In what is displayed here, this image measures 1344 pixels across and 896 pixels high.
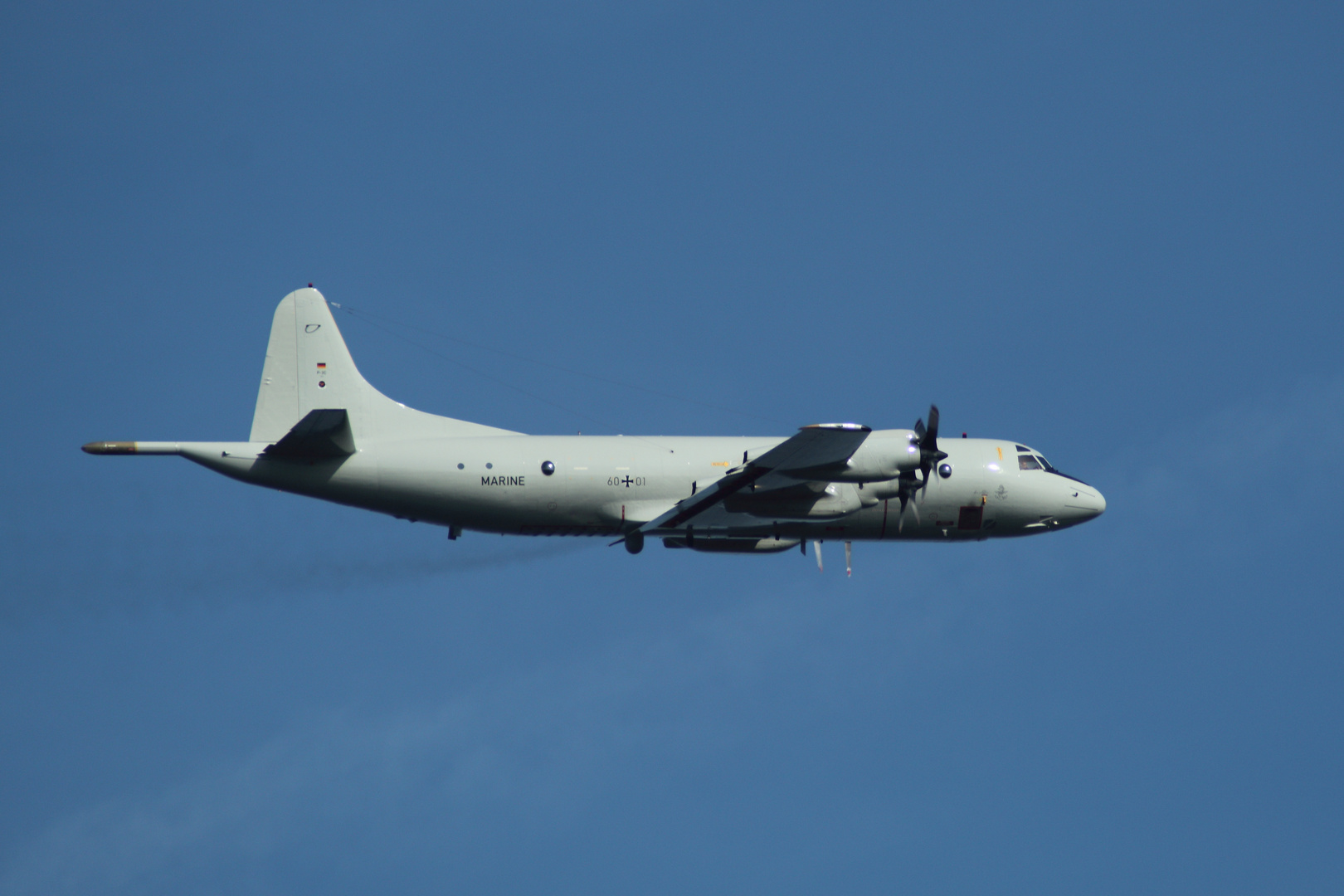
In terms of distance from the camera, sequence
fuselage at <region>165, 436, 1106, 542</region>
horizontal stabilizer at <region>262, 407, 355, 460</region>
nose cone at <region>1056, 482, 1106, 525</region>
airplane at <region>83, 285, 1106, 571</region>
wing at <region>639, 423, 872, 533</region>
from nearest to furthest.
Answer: wing at <region>639, 423, 872, 533</region>, horizontal stabilizer at <region>262, 407, 355, 460</region>, airplane at <region>83, 285, 1106, 571</region>, fuselage at <region>165, 436, 1106, 542</region>, nose cone at <region>1056, 482, 1106, 525</region>

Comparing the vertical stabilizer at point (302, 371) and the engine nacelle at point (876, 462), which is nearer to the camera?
the engine nacelle at point (876, 462)

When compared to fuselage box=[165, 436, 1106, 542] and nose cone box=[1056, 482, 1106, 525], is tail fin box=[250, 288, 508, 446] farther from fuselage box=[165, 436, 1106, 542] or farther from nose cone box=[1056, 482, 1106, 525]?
nose cone box=[1056, 482, 1106, 525]

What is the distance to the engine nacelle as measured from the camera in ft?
97.8

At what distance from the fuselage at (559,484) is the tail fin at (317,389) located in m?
0.64

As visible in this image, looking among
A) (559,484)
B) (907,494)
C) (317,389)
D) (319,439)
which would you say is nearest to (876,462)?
(907,494)

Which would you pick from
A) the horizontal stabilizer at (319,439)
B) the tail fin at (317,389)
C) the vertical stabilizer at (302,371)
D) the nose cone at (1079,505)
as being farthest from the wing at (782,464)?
the vertical stabilizer at (302,371)

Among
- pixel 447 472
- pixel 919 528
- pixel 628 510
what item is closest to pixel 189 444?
pixel 447 472

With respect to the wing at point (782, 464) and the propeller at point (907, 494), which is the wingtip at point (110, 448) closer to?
the wing at point (782, 464)

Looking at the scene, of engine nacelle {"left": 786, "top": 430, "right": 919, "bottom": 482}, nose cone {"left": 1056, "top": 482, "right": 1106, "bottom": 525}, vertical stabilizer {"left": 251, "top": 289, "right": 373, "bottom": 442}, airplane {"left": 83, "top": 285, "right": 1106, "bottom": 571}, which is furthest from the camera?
nose cone {"left": 1056, "top": 482, "right": 1106, "bottom": 525}

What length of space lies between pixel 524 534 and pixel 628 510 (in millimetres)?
2746

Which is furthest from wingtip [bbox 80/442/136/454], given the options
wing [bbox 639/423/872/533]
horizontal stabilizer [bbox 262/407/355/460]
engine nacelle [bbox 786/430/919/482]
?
engine nacelle [bbox 786/430/919/482]

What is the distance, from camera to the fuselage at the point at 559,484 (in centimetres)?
3169

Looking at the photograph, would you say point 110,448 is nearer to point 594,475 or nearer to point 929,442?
point 594,475

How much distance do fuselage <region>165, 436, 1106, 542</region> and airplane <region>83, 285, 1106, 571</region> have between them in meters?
0.04
